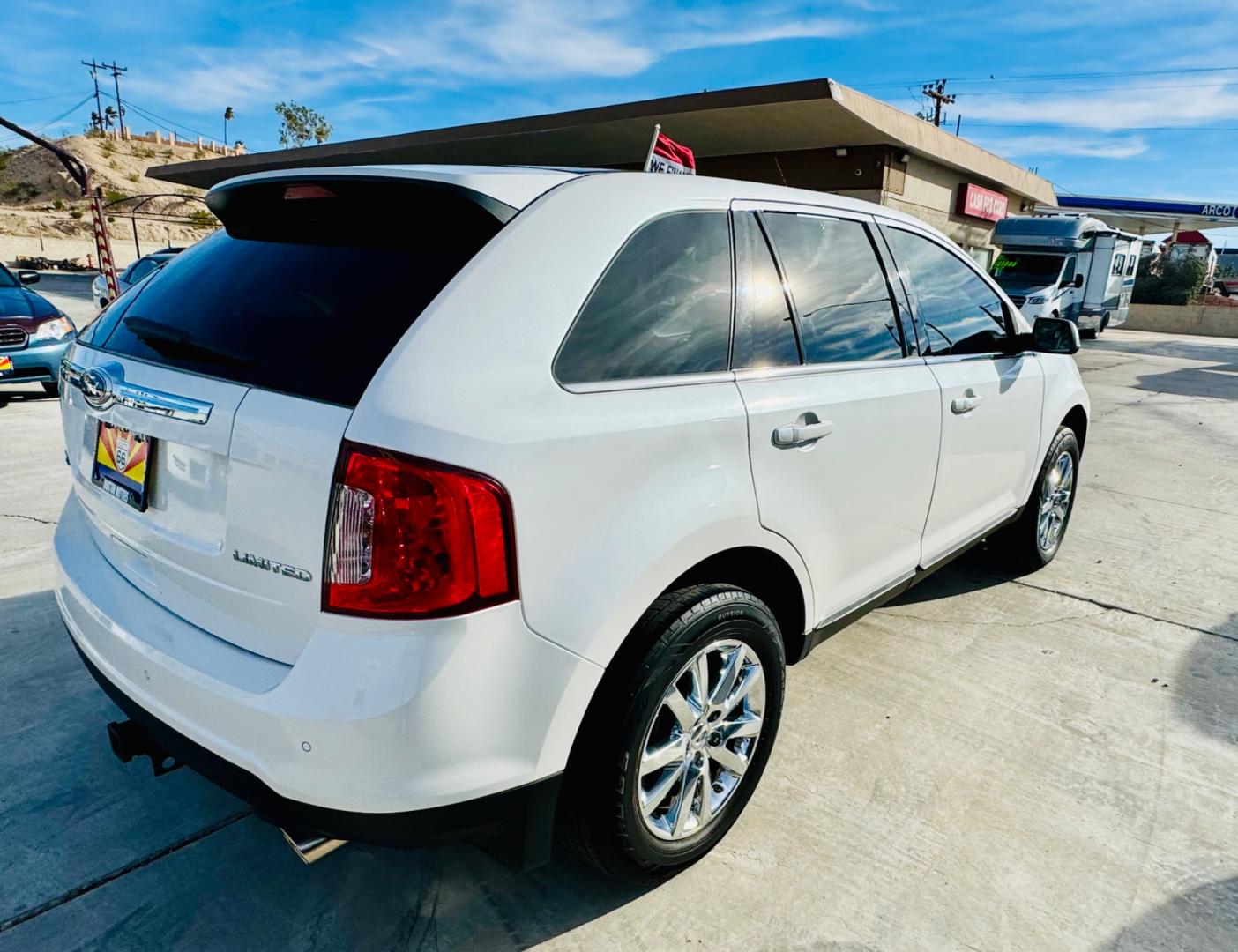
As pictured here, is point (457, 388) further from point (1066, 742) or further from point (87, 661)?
point (1066, 742)

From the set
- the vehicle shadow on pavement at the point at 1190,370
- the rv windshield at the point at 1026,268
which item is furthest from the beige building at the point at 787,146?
the vehicle shadow on pavement at the point at 1190,370

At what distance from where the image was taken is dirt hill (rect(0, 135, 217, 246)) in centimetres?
5700

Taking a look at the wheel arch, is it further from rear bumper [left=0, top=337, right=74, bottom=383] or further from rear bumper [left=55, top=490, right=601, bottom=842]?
rear bumper [left=0, top=337, right=74, bottom=383]

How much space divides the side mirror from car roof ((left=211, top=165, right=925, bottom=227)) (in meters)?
1.65

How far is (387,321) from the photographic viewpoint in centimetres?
167

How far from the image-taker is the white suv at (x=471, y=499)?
5.02 ft

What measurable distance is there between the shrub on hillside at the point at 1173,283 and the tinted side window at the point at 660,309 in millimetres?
37846

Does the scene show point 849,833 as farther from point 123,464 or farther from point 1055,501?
point 1055,501

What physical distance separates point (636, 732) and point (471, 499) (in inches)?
27.3

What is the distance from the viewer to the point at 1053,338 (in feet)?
11.6

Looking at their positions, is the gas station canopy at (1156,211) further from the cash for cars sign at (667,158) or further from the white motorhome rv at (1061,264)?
the cash for cars sign at (667,158)

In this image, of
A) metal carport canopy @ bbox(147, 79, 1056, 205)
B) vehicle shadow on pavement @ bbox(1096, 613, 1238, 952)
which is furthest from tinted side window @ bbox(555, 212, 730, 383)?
metal carport canopy @ bbox(147, 79, 1056, 205)

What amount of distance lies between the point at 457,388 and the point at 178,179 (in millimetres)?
33519

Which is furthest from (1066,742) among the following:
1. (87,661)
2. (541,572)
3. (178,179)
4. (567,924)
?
(178,179)
